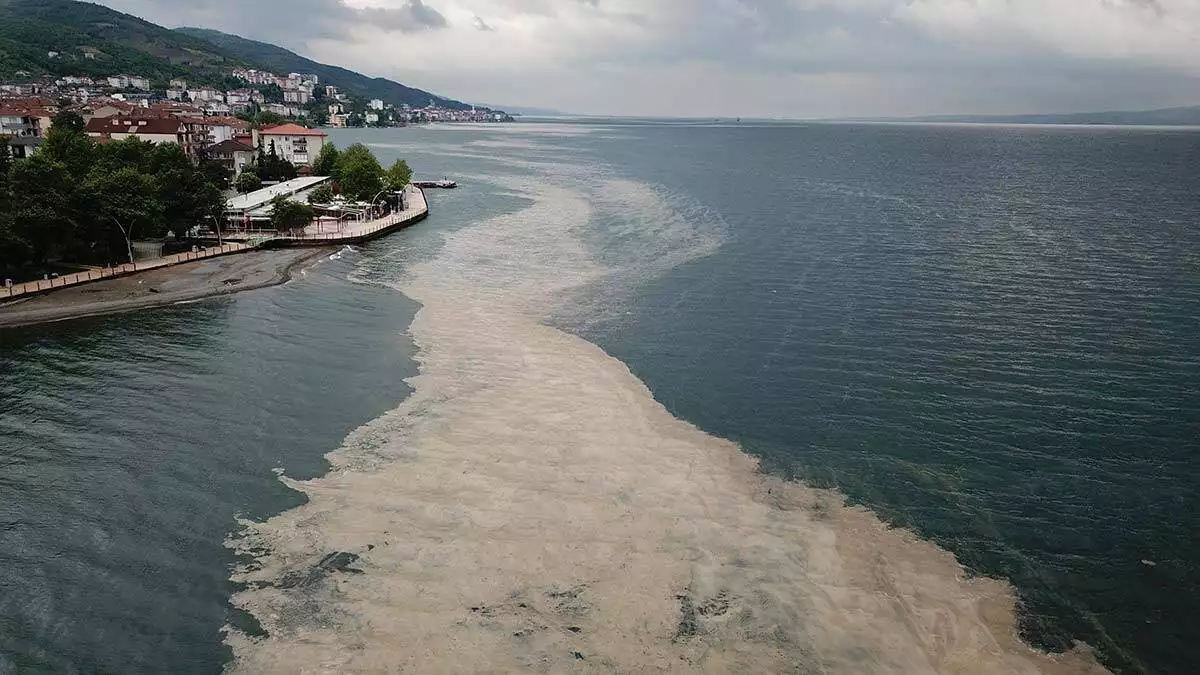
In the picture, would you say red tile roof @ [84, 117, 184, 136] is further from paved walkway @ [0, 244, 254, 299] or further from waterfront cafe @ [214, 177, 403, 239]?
paved walkway @ [0, 244, 254, 299]

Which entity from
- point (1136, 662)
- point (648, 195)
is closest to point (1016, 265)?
point (1136, 662)

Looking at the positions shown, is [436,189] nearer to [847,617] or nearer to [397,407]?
[397,407]

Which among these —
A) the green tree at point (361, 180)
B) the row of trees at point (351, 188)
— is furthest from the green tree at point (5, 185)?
the green tree at point (361, 180)

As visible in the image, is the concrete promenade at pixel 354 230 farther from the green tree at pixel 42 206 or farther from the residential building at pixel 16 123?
the residential building at pixel 16 123

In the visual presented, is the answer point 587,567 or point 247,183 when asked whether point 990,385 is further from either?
point 247,183

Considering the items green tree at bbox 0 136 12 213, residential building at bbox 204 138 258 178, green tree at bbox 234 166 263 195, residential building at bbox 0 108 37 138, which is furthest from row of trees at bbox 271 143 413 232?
residential building at bbox 0 108 37 138
